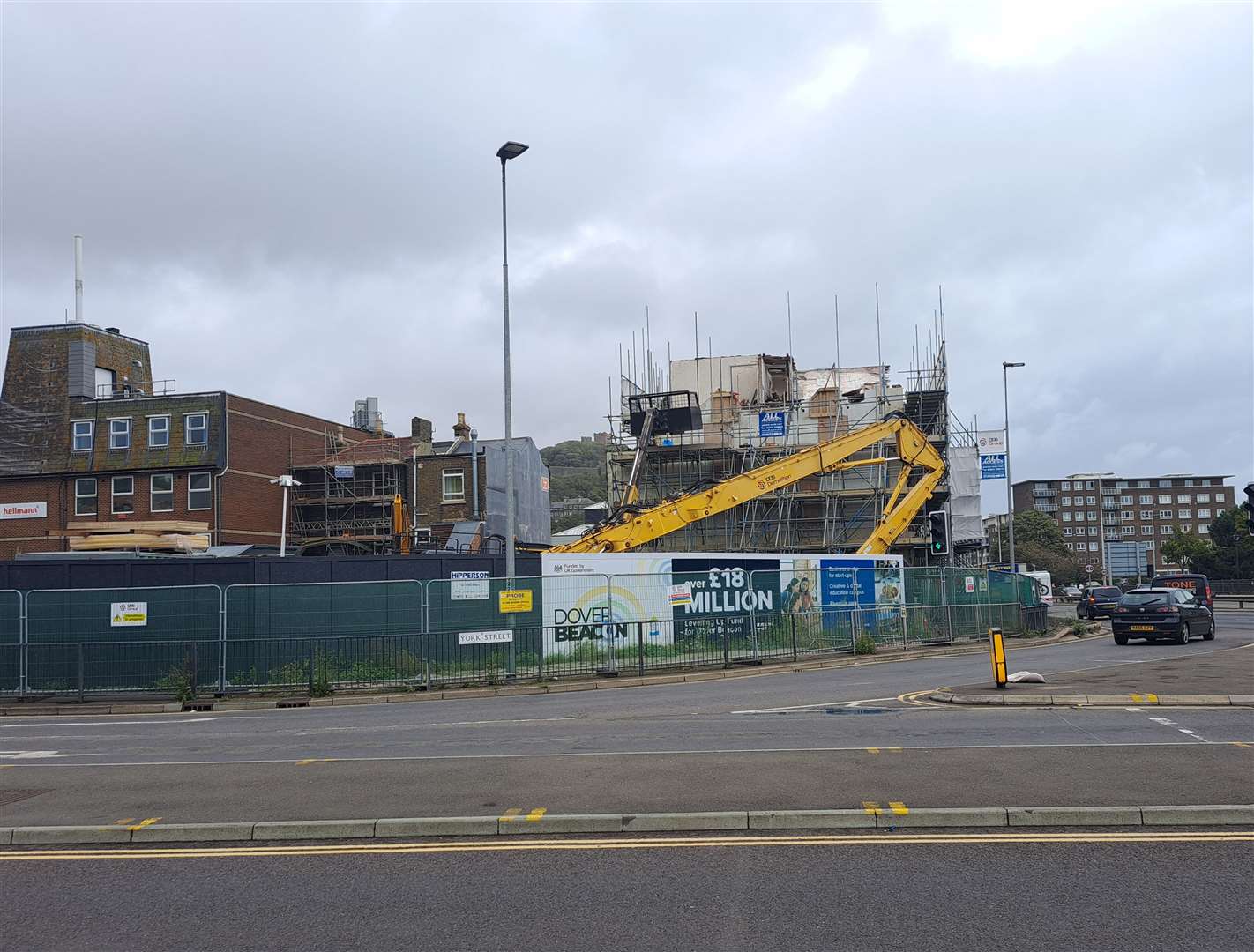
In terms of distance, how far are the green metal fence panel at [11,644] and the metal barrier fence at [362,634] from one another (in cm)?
3

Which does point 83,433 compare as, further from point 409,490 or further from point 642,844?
point 642,844

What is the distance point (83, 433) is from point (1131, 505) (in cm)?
14104

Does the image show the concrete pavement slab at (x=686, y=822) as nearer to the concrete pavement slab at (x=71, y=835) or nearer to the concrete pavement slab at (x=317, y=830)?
the concrete pavement slab at (x=317, y=830)

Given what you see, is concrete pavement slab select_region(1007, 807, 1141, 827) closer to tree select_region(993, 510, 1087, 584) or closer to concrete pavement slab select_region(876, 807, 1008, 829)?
concrete pavement slab select_region(876, 807, 1008, 829)

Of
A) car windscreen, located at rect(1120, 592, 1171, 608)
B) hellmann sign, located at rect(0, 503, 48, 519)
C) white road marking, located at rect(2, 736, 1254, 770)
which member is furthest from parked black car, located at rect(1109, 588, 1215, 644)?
hellmann sign, located at rect(0, 503, 48, 519)

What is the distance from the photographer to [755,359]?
55750mm

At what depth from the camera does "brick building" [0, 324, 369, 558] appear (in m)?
47.1

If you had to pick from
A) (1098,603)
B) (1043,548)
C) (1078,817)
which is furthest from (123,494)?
(1043,548)

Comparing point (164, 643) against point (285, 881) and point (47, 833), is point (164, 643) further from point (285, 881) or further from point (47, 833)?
point (285, 881)

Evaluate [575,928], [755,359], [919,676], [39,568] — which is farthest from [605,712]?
[755,359]

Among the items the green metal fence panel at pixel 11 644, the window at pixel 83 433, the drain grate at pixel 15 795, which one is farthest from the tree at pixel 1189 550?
the drain grate at pixel 15 795

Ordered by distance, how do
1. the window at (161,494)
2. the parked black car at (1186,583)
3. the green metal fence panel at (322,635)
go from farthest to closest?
the window at (161,494), the parked black car at (1186,583), the green metal fence panel at (322,635)

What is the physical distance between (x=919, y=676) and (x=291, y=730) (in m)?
12.3

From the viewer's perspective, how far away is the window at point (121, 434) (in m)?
48.1
